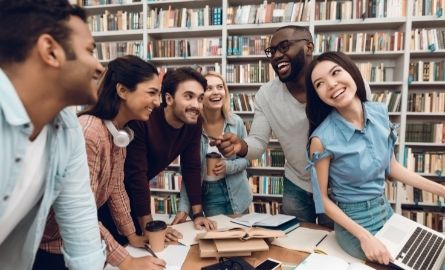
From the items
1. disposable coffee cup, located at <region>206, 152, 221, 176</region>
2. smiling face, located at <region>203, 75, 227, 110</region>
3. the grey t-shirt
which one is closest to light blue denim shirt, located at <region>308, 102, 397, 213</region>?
the grey t-shirt

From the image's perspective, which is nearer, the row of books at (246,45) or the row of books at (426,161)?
the row of books at (426,161)

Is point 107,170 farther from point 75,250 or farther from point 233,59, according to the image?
point 233,59

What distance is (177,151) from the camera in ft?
5.81

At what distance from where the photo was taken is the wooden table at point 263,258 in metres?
1.15

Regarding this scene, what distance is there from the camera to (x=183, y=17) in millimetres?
3771

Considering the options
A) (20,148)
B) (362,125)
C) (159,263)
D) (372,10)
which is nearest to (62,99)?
(20,148)

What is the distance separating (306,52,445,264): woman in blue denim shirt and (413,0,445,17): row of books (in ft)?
8.46

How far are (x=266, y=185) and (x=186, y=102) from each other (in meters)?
2.26

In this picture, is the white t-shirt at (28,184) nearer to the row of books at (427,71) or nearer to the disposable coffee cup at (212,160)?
the disposable coffee cup at (212,160)

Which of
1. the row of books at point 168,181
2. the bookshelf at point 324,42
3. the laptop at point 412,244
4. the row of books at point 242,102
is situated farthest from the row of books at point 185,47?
the laptop at point 412,244

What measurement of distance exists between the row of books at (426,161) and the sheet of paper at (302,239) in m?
2.47

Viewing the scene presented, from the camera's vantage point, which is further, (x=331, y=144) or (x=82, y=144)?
(x=331, y=144)

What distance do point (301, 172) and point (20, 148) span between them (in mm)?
1430

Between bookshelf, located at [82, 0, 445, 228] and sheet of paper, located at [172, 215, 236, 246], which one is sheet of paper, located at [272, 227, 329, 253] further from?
bookshelf, located at [82, 0, 445, 228]
